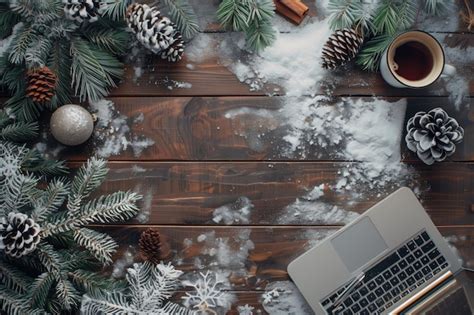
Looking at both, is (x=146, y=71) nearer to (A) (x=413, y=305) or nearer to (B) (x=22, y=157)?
(B) (x=22, y=157)

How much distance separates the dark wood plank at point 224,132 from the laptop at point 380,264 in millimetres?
128

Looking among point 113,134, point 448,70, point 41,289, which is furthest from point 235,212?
point 448,70

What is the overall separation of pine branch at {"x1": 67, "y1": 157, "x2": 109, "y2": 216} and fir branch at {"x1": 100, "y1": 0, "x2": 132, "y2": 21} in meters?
0.28

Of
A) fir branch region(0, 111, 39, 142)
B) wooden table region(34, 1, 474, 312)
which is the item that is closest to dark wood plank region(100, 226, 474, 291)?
wooden table region(34, 1, 474, 312)

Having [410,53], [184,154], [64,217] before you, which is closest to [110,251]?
[64,217]

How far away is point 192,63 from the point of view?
4.09 ft

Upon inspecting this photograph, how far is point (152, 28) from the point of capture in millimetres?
1176

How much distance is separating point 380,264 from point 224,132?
1.28 ft

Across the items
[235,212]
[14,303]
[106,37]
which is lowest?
[14,303]

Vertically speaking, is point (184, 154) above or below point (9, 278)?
above

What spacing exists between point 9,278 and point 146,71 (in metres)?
0.47

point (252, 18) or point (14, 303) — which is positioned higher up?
point (252, 18)

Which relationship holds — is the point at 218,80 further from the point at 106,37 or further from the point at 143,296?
the point at 143,296

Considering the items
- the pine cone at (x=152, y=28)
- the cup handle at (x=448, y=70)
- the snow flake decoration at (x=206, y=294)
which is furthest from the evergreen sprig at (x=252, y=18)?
the snow flake decoration at (x=206, y=294)
